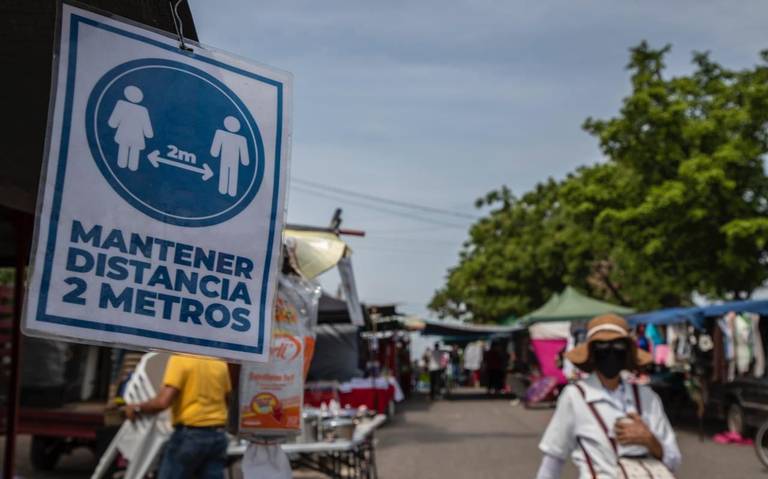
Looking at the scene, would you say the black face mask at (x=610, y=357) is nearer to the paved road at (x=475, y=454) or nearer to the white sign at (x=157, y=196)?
the white sign at (x=157, y=196)

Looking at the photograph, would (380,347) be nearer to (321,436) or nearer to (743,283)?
(743,283)

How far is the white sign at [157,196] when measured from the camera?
2.00 m

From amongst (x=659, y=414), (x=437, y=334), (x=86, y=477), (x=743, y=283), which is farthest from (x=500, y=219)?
(x=659, y=414)

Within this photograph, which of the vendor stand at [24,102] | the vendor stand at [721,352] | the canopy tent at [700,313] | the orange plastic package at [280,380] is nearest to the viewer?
the vendor stand at [24,102]

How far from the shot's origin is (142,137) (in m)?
2.18

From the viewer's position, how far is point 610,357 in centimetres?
403

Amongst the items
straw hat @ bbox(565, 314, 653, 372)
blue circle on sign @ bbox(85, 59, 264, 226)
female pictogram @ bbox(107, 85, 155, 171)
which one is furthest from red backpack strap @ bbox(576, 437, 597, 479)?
female pictogram @ bbox(107, 85, 155, 171)

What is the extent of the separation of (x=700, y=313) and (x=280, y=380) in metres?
11.7

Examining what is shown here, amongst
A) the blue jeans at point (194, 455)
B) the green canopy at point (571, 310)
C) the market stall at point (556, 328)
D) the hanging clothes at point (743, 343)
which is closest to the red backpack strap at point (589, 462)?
the blue jeans at point (194, 455)

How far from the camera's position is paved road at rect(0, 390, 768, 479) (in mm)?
11055

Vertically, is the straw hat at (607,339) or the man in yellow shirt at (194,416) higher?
the straw hat at (607,339)

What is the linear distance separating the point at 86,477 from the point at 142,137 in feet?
33.5

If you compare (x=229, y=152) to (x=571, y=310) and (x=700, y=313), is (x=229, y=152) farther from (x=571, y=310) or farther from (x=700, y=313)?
(x=571, y=310)

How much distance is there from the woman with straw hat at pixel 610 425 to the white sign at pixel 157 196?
6.61 ft
